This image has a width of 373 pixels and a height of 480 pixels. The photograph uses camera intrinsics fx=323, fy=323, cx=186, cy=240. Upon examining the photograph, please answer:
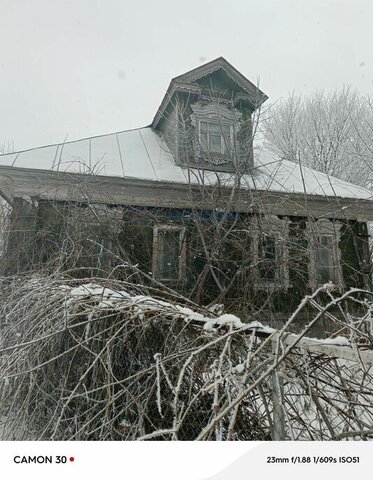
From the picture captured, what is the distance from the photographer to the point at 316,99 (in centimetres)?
1267

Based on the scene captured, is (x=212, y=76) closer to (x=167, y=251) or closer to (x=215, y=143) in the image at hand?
(x=215, y=143)

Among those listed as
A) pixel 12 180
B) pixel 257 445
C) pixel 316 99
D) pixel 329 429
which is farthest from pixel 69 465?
pixel 316 99

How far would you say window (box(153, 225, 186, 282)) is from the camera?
15.7ft

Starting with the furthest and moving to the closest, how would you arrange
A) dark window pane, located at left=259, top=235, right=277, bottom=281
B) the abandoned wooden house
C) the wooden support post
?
1. dark window pane, located at left=259, top=235, right=277, bottom=281
2. the abandoned wooden house
3. the wooden support post

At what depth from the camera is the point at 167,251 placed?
4945 millimetres

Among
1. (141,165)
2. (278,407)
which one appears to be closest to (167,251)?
(141,165)

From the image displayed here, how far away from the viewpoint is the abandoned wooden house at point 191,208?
3926 millimetres

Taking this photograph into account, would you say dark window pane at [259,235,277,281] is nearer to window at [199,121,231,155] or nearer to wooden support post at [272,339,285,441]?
→ window at [199,121,231,155]

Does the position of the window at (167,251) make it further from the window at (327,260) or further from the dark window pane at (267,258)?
the window at (327,260)

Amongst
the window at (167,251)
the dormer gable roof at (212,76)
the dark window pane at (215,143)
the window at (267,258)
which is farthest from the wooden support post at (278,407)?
the dormer gable roof at (212,76)

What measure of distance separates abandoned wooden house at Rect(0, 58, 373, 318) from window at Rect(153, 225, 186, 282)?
2 cm

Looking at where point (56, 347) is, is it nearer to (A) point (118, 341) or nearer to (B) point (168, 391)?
(A) point (118, 341)

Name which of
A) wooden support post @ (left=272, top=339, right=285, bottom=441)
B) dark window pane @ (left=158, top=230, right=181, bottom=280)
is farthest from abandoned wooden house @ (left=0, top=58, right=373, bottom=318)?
wooden support post @ (left=272, top=339, right=285, bottom=441)

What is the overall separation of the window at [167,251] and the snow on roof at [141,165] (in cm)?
77
